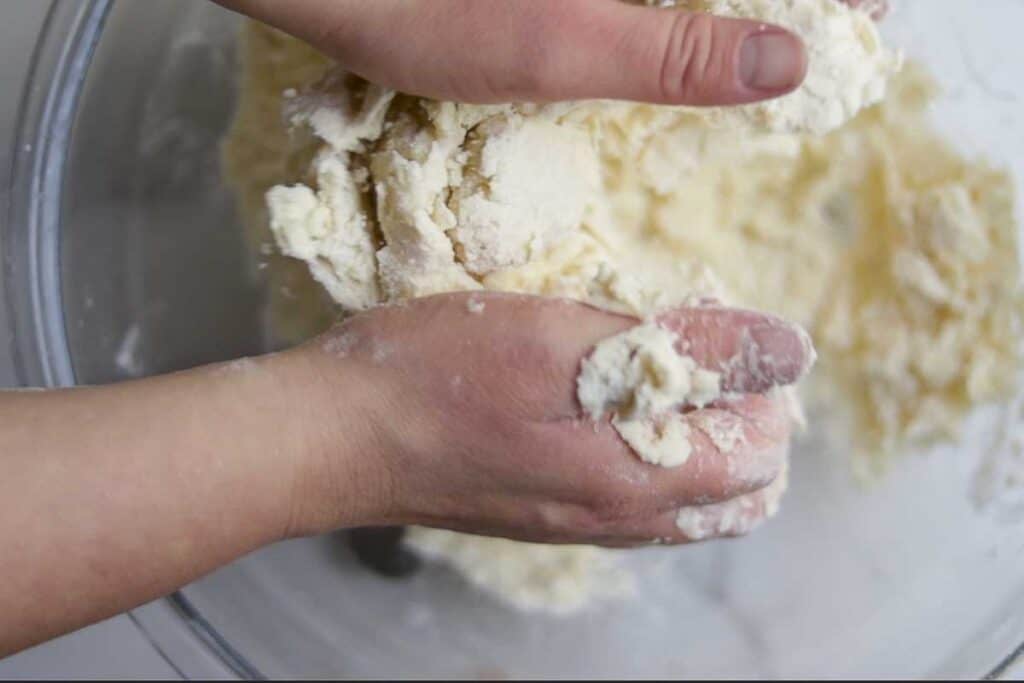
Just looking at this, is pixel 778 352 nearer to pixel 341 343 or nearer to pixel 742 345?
pixel 742 345

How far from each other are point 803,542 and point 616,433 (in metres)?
0.45

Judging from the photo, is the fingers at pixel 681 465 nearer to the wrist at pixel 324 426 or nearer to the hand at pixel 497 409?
the hand at pixel 497 409

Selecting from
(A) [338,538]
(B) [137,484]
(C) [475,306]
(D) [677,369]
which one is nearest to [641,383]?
(D) [677,369]

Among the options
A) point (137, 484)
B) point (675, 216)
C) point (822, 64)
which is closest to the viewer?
point (137, 484)

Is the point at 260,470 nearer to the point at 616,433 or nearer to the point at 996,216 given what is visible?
the point at 616,433

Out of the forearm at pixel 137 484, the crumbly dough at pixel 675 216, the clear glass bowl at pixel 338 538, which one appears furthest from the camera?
the clear glass bowl at pixel 338 538

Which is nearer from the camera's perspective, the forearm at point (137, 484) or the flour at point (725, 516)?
the forearm at point (137, 484)

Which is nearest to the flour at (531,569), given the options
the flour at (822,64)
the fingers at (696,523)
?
the fingers at (696,523)

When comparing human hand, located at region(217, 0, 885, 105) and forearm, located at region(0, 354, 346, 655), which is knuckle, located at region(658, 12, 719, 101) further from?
forearm, located at region(0, 354, 346, 655)

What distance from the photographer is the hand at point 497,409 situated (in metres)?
0.69

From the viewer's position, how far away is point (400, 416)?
2.31 ft

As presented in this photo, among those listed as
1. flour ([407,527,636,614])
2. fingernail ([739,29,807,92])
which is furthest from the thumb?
flour ([407,527,636,614])

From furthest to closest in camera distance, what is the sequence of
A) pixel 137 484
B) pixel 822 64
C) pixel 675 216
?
pixel 675 216, pixel 822 64, pixel 137 484

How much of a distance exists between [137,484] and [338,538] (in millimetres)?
415
